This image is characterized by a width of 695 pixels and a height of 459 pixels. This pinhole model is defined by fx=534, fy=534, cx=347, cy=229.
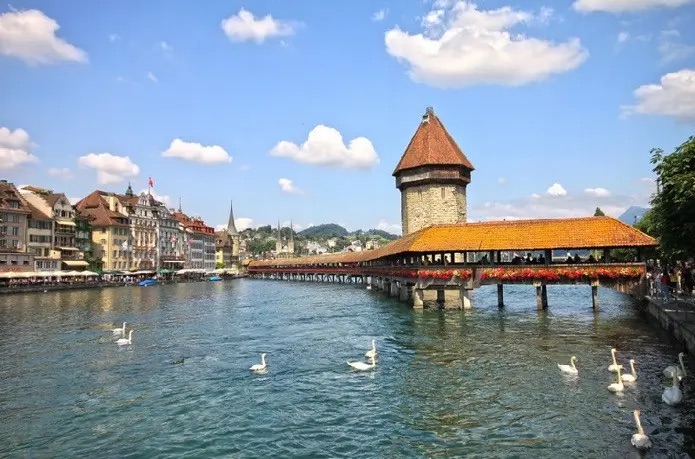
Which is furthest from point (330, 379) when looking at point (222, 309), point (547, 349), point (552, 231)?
point (222, 309)

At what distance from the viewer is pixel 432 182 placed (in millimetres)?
50406

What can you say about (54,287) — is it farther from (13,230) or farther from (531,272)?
(531,272)

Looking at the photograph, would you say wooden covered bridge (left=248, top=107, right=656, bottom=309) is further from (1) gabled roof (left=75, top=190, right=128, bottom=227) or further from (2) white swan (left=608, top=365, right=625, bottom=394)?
(1) gabled roof (left=75, top=190, right=128, bottom=227)

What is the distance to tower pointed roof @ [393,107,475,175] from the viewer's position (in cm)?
5053

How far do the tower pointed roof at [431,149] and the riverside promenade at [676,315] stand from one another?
25623mm

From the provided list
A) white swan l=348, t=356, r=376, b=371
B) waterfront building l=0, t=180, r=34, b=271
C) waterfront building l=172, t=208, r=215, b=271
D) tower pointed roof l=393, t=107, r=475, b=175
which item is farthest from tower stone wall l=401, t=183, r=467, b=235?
waterfront building l=172, t=208, r=215, b=271

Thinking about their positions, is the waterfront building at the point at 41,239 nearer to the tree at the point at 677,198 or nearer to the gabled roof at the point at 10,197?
the gabled roof at the point at 10,197

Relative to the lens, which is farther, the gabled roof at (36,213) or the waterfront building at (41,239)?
the gabled roof at (36,213)

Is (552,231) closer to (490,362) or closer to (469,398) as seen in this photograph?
(490,362)

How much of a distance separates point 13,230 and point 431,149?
50.5m

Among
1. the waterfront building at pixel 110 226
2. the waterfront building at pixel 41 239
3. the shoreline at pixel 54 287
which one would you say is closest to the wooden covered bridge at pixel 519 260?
the shoreline at pixel 54 287

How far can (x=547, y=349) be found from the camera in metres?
19.2

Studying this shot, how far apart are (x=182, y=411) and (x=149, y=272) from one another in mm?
86608

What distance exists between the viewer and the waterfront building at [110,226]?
86625mm
